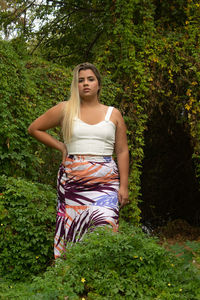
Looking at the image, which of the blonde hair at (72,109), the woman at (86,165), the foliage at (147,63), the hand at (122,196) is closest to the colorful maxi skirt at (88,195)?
the woman at (86,165)

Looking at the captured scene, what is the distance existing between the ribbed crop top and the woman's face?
0.24 metres

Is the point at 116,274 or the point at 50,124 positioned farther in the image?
the point at 50,124

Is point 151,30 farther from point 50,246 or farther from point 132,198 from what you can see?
point 50,246

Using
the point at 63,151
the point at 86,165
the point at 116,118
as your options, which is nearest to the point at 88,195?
the point at 86,165

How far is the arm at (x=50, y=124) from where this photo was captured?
11.0 ft

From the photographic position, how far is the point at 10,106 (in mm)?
4785

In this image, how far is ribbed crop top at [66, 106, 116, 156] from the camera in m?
3.18

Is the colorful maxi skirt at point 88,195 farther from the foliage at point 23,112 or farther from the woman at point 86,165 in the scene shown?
the foliage at point 23,112

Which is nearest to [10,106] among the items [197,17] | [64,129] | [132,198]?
[64,129]

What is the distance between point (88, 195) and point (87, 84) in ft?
2.99

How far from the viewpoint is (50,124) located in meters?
3.43

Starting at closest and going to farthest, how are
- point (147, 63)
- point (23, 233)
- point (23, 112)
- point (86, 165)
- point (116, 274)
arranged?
point (116, 274)
point (86, 165)
point (23, 233)
point (23, 112)
point (147, 63)

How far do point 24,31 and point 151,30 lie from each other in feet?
10.9

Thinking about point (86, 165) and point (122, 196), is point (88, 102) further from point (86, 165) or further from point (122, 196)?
point (122, 196)
